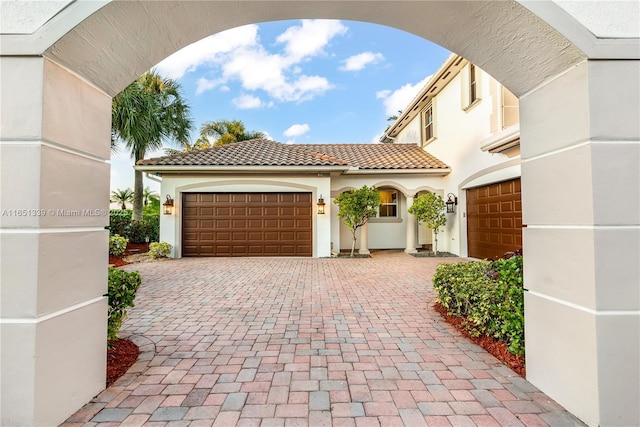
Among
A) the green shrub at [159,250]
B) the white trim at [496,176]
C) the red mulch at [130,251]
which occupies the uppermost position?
the white trim at [496,176]

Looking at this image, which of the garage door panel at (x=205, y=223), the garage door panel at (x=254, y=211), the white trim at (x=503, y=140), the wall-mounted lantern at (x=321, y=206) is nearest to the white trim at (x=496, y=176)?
the white trim at (x=503, y=140)

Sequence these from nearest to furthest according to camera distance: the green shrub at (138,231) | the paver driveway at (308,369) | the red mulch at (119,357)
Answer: the paver driveway at (308,369) → the red mulch at (119,357) → the green shrub at (138,231)

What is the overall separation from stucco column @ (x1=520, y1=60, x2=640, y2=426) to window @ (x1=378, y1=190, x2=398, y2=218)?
1058 cm

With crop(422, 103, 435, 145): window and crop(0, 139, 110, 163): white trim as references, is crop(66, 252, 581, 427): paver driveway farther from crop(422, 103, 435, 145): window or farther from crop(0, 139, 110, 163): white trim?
crop(422, 103, 435, 145): window

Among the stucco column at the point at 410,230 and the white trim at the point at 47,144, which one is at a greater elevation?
the white trim at the point at 47,144

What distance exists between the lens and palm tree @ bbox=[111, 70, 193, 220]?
461 inches

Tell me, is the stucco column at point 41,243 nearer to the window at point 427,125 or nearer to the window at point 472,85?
the window at point 472,85

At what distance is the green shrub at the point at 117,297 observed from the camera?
289cm

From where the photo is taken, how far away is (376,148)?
14273 mm

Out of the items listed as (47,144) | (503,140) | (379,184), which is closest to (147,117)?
(379,184)

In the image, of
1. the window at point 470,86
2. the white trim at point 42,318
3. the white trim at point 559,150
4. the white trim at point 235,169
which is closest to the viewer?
the white trim at point 42,318

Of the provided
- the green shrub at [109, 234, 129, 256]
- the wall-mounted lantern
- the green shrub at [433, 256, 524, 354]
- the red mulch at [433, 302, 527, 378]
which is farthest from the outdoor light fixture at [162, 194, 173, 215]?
the red mulch at [433, 302, 527, 378]

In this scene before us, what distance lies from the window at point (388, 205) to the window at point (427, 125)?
3053mm

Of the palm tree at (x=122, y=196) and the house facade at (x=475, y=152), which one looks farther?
the palm tree at (x=122, y=196)
